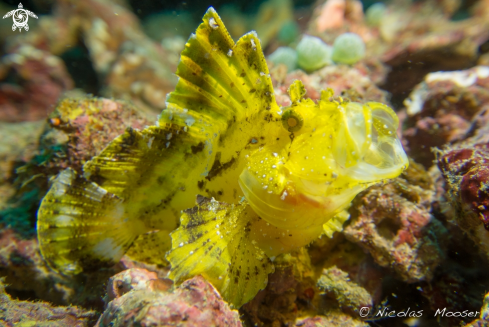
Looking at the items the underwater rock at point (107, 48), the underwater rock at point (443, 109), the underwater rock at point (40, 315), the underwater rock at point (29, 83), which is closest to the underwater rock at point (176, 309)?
the underwater rock at point (40, 315)

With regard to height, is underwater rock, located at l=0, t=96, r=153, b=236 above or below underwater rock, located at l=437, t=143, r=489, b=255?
below

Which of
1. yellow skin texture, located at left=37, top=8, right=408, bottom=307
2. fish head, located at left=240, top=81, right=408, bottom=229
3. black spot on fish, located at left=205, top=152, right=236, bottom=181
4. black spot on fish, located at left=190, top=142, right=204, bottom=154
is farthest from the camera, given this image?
black spot on fish, located at left=190, top=142, right=204, bottom=154

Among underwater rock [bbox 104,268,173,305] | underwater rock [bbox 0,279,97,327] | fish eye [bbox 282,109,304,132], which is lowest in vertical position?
underwater rock [bbox 0,279,97,327]

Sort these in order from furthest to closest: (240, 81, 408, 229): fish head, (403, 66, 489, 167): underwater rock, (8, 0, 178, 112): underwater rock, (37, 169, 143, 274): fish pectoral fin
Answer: (8, 0, 178, 112): underwater rock, (403, 66, 489, 167): underwater rock, (37, 169, 143, 274): fish pectoral fin, (240, 81, 408, 229): fish head

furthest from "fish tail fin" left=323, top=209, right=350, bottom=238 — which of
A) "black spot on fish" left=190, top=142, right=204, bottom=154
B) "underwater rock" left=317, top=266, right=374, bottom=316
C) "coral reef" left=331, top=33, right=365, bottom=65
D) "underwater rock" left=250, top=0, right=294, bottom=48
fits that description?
"underwater rock" left=250, top=0, right=294, bottom=48

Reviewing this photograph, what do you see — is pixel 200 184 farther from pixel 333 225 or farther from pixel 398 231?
pixel 398 231

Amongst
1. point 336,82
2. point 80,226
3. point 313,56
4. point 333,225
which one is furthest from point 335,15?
point 80,226

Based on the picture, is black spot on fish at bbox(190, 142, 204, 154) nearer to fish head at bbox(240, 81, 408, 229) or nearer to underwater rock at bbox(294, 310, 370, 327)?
fish head at bbox(240, 81, 408, 229)
